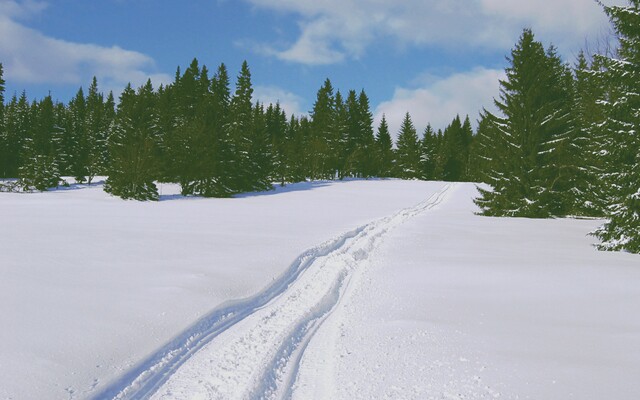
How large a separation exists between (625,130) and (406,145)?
207ft

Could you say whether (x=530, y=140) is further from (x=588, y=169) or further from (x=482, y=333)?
(x=482, y=333)

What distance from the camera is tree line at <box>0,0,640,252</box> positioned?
446 inches

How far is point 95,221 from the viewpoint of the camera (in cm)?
1573

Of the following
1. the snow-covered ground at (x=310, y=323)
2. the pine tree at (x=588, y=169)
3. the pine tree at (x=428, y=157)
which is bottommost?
the snow-covered ground at (x=310, y=323)

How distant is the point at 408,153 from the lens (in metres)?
72.2

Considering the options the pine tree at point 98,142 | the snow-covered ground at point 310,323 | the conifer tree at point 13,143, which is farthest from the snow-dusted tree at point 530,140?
the conifer tree at point 13,143

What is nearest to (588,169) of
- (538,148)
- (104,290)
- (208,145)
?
(538,148)

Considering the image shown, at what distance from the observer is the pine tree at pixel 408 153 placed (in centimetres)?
7198

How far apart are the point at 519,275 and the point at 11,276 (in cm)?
986

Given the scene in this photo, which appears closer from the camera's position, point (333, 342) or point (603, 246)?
point (333, 342)

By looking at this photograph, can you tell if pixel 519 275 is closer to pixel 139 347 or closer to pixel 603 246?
pixel 603 246

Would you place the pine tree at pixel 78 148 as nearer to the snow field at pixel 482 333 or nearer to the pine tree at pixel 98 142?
the pine tree at pixel 98 142

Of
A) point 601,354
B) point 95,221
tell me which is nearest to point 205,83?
point 95,221

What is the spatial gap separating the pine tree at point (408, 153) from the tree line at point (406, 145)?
21 centimetres
